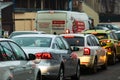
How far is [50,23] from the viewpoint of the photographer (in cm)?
3444

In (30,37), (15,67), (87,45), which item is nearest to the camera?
(15,67)

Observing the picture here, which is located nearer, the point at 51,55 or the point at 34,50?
the point at 51,55

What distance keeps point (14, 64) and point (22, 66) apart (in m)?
0.47

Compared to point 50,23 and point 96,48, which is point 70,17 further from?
point 96,48

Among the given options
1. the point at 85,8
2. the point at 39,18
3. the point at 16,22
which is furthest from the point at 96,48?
the point at 85,8

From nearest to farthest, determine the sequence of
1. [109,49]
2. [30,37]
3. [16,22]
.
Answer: [30,37]
[109,49]
[16,22]

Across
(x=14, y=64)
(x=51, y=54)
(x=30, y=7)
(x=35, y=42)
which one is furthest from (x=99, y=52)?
(x=30, y=7)

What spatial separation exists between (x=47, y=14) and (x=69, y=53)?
1853 centimetres

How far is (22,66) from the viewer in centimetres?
1044

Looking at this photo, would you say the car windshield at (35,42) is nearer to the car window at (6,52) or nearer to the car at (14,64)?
the car at (14,64)

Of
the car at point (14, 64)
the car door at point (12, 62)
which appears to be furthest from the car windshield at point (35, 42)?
the car door at point (12, 62)

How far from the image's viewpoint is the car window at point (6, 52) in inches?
384

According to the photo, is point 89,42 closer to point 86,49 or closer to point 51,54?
point 86,49

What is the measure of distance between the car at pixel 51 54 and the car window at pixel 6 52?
3761mm
